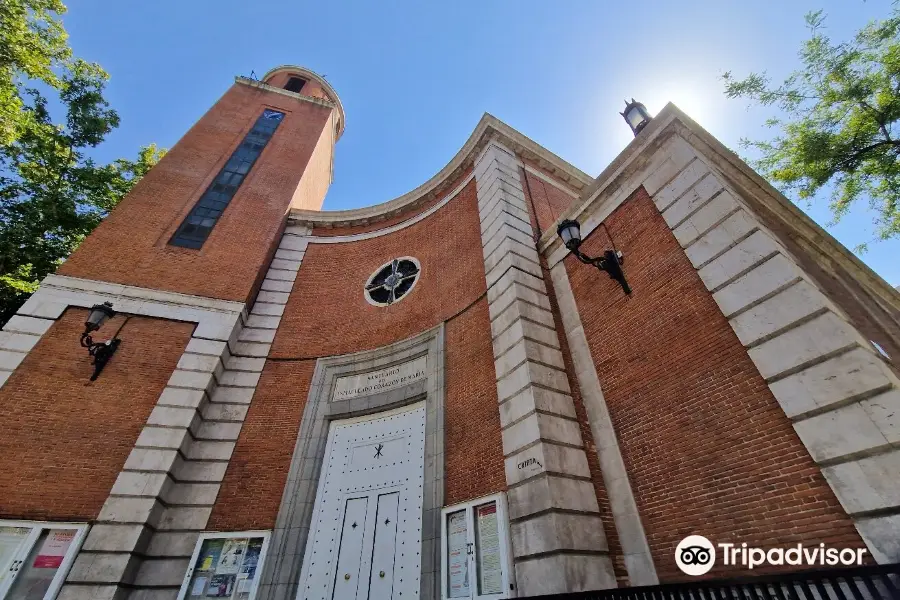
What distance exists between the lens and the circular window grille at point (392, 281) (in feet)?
35.8

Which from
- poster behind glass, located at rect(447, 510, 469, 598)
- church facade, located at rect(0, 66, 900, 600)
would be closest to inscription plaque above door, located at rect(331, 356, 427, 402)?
church facade, located at rect(0, 66, 900, 600)

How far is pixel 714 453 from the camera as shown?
4.72 metres

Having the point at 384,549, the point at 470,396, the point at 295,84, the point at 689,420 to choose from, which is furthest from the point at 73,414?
the point at 295,84

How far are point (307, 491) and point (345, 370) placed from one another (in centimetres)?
268

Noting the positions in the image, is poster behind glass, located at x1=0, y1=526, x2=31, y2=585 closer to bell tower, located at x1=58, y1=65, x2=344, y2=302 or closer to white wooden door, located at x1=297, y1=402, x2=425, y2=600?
white wooden door, located at x1=297, y1=402, x2=425, y2=600

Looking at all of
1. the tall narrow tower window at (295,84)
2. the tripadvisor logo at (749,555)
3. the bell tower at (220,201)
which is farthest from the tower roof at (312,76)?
the tripadvisor logo at (749,555)

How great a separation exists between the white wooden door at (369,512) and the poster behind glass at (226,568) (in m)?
0.89

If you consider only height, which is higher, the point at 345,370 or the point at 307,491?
the point at 345,370

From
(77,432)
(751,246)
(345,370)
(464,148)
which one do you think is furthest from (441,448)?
(464,148)

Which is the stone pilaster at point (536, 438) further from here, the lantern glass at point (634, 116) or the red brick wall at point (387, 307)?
the lantern glass at point (634, 116)

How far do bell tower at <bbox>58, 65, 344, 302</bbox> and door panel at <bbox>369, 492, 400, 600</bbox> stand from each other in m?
6.07

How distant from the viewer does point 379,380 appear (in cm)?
929

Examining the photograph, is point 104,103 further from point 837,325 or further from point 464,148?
point 837,325

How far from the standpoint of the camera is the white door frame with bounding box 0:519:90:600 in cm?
596
